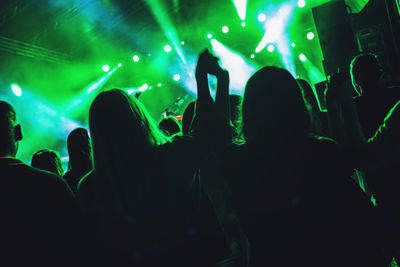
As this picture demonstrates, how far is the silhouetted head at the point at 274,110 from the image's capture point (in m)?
1.22

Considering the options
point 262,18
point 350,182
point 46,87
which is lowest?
point 350,182

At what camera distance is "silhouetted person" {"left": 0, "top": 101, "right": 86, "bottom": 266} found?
1314 millimetres

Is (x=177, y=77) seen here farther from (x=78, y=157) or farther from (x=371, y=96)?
(x=371, y=96)

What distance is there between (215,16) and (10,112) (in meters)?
10.1

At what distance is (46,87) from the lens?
7.20m

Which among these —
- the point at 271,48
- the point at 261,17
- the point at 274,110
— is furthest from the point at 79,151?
the point at 271,48

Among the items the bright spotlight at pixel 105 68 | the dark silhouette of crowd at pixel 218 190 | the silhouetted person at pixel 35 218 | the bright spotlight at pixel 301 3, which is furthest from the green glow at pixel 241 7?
the silhouetted person at pixel 35 218

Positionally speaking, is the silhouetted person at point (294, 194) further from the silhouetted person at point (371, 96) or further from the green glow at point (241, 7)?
the green glow at point (241, 7)

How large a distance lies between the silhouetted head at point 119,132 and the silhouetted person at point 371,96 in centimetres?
163

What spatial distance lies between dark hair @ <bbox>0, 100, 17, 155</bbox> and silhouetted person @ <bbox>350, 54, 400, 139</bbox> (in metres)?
2.39

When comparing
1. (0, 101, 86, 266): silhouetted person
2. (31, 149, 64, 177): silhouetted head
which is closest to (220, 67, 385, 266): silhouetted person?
(0, 101, 86, 266): silhouetted person

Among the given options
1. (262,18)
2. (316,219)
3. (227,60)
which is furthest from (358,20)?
(227,60)

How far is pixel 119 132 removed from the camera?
1278mm

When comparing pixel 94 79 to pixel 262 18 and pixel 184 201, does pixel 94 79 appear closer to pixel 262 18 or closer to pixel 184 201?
pixel 262 18
